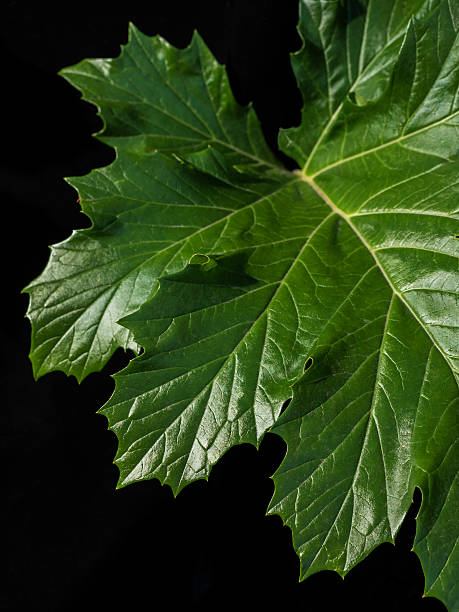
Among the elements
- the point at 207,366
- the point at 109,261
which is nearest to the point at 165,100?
the point at 109,261

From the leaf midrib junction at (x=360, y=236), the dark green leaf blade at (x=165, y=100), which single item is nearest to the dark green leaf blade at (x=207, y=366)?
the leaf midrib junction at (x=360, y=236)

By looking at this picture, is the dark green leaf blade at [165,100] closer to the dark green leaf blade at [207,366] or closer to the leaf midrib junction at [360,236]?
the leaf midrib junction at [360,236]

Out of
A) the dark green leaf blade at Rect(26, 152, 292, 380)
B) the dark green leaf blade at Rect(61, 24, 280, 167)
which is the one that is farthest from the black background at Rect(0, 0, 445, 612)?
the dark green leaf blade at Rect(26, 152, 292, 380)

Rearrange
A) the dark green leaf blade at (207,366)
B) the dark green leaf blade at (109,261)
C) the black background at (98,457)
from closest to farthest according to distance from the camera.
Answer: the dark green leaf blade at (207,366) < the dark green leaf blade at (109,261) < the black background at (98,457)

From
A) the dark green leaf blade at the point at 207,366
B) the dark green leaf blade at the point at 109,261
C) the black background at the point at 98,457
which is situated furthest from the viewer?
the black background at the point at 98,457

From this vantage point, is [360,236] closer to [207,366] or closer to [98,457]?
[207,366]

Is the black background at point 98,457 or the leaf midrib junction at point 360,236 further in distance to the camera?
the black background at point 98,457

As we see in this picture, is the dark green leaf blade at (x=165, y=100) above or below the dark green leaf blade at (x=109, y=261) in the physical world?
above

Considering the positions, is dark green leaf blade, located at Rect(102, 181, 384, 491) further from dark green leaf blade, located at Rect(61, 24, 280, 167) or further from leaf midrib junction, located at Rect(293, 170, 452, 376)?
dark green leaf blade, located at Rect(61, 24, 280, 167)

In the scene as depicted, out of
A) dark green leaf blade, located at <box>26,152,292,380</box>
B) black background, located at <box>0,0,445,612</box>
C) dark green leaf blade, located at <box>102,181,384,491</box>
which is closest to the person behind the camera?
dark green leaf blade, located at <box>102,181,384,491</box>
